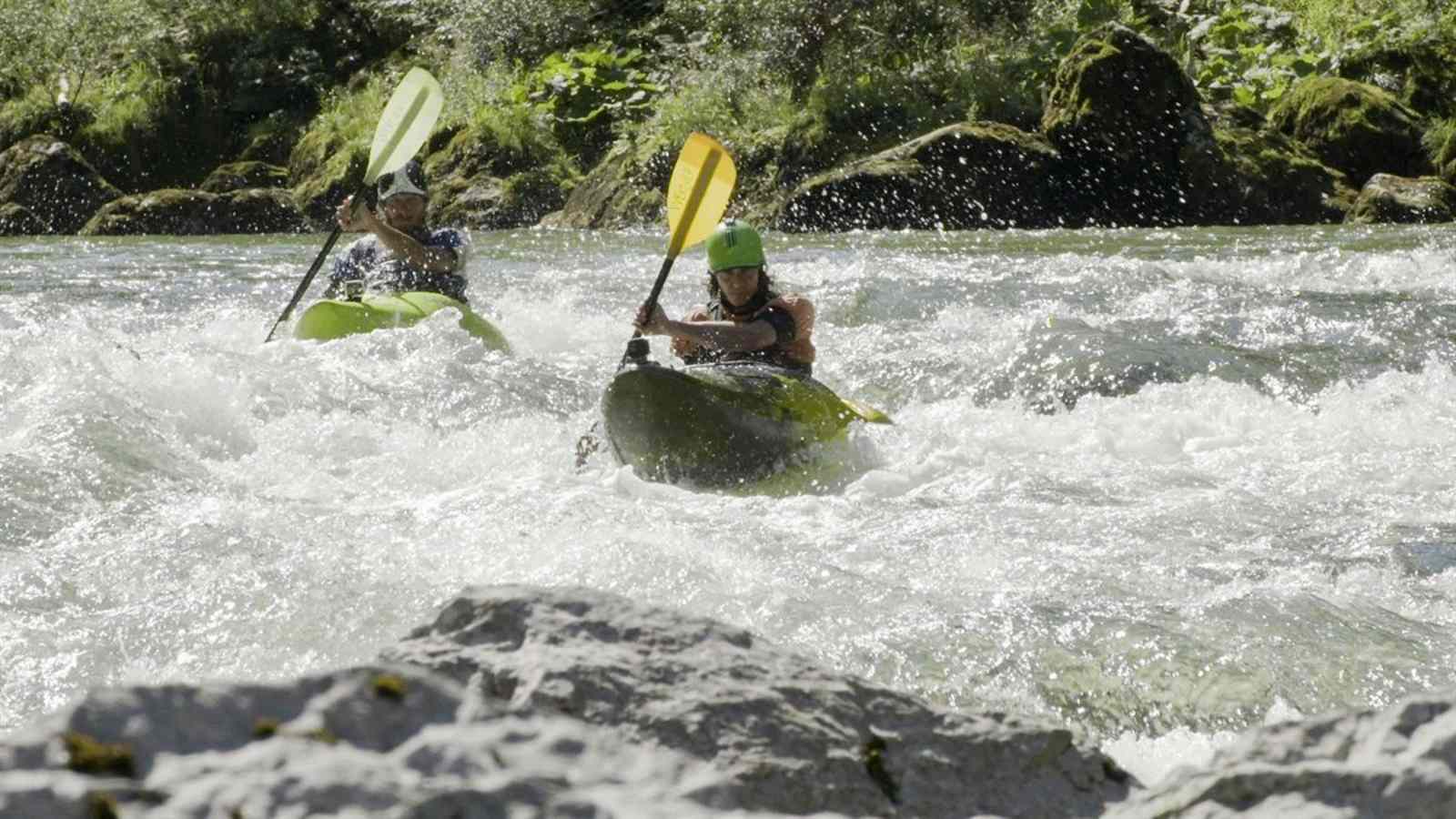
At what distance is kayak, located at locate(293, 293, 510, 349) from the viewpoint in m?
8.05

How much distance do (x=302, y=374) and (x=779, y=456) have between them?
2.63m

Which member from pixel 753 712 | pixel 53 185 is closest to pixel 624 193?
pixel 53 185

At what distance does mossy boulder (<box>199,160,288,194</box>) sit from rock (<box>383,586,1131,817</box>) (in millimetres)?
21675

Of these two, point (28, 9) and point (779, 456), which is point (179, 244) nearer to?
point (28, 9)

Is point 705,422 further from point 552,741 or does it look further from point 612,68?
point 612,68

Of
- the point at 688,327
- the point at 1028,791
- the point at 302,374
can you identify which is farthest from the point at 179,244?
the point at 1028,791

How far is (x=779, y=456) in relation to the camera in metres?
6.07

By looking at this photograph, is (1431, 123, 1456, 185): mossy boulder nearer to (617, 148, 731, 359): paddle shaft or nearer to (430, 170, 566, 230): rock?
(430, 170, 566, 230): rock

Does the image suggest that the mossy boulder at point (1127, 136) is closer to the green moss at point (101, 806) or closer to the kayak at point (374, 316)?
the kayak at point (374, 316)

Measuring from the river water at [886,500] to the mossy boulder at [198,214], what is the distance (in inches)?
410

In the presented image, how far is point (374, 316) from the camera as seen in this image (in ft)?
26.6

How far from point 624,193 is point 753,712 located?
→ 1757 cm

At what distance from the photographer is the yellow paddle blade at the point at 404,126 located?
901 centimetres

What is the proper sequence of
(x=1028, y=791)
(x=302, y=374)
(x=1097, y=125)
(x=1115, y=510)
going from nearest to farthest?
(x=1028, y=791) < (x=1115, y=510) < (x=302, y=374) < (x=1097, y=125)
